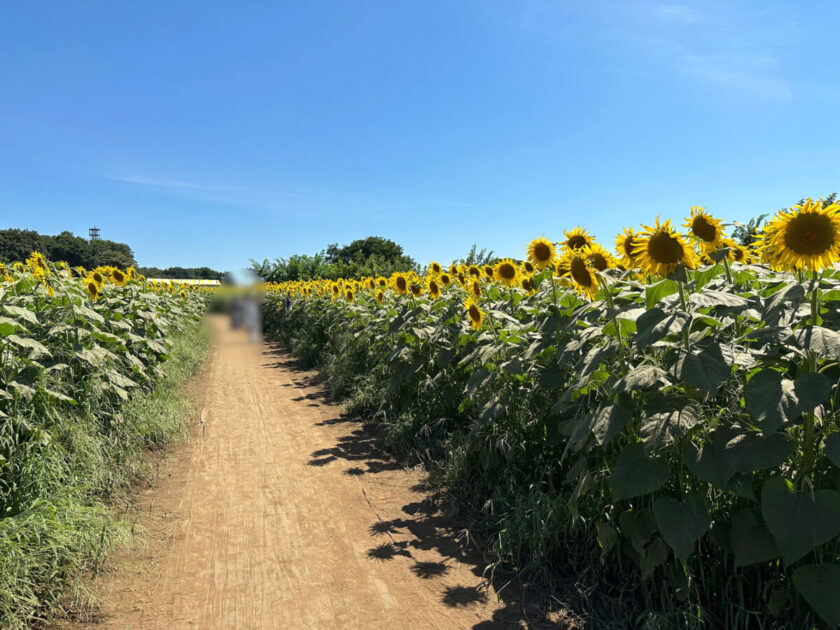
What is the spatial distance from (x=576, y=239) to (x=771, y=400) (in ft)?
7.19

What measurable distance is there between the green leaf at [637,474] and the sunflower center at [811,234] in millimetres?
1154

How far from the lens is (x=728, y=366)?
7.63ft

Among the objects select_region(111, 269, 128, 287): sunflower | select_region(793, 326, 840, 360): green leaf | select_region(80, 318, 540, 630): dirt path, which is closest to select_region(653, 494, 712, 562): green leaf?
select_region(793, 326, 840, 360): green leaf

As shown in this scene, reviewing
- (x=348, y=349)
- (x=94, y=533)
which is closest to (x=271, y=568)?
(x=94, y=533)

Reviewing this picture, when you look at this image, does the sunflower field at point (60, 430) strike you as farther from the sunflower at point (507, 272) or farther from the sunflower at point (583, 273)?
the sunflower at point (507, 272)

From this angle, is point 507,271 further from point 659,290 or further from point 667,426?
point 667,426

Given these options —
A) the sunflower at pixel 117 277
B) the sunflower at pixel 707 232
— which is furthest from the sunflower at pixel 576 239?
the sunflower at pixel 117 277

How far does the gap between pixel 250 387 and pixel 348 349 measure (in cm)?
188

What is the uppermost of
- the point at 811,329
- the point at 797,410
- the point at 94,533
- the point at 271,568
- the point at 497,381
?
the point at 811,329

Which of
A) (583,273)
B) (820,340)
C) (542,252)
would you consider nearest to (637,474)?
(820,340)

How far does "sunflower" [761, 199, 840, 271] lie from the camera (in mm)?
2367

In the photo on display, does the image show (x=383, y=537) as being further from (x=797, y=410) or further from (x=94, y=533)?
(x=797, y=410)

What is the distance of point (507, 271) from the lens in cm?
526

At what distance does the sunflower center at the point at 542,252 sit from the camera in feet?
14.4
